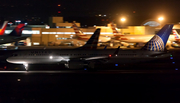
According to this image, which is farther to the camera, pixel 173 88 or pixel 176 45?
pixel 176 45

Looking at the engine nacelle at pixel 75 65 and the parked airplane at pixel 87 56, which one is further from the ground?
the parked airplane at pixel 87 56

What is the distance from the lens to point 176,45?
61.0 m

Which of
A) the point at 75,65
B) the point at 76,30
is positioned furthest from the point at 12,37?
the point at 75,65

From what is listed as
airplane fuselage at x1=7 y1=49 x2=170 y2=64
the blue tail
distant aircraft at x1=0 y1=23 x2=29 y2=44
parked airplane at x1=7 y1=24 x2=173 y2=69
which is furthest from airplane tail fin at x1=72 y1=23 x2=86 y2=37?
the blue tail

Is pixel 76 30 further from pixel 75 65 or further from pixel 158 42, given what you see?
pixel 75 65

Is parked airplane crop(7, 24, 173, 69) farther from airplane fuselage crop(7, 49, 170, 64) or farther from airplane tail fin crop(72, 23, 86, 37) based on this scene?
airplane tail fin crop(72, 23, 86, 37)

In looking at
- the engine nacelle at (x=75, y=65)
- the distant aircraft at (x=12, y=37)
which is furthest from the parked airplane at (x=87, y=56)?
the distant aircraft at (x=12, y=37)

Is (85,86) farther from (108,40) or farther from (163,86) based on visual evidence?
(108,40)

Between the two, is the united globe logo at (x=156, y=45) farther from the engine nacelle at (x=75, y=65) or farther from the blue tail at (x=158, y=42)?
the engine nacelle at (x=75, y=65)

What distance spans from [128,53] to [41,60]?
10.6 meters

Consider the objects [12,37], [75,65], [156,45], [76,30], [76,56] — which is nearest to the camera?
[75,65]

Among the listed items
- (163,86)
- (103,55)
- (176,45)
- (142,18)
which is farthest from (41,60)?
(142,18)

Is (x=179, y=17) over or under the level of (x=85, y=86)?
over

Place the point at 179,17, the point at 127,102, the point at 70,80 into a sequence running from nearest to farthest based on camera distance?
the point at 127,102
the point at 70,80
the point at 179,17
